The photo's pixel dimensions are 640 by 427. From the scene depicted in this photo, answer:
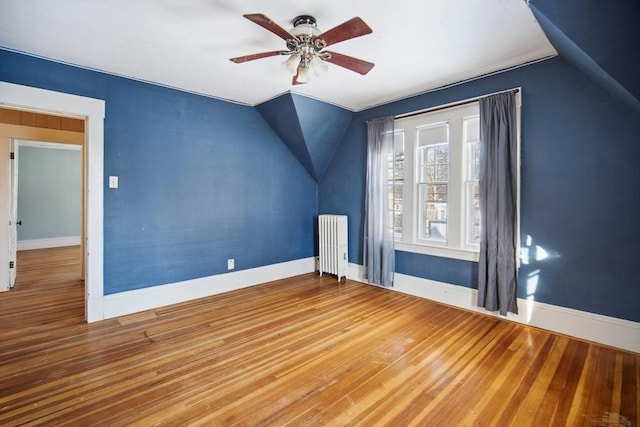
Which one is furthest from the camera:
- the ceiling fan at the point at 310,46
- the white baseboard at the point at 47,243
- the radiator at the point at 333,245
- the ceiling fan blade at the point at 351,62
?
the white baseboard at the point at 47,243

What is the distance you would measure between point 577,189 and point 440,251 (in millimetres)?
1444

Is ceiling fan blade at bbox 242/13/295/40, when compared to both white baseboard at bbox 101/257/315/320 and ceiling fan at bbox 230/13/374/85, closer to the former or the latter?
ceiling fan at bbox 230/13/374/85

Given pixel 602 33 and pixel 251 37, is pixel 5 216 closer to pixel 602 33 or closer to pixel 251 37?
pixel 251 37

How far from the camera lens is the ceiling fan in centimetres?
192

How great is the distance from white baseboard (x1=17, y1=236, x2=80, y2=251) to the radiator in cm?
690

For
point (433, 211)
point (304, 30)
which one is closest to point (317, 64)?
point (304, 30)

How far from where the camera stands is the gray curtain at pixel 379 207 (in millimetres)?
4055

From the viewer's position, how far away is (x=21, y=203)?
272 inches

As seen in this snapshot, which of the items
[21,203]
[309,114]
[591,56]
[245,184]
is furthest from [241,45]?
[21,203]

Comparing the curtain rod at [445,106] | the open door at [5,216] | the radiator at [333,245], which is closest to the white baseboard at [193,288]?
the radiator at [333,245]

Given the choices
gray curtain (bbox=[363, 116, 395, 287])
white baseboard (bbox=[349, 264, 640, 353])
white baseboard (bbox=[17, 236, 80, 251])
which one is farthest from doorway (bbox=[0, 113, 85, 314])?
white baseboard (bbox=[349, 264, 640, 353])

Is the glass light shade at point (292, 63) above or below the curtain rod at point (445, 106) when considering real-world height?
below

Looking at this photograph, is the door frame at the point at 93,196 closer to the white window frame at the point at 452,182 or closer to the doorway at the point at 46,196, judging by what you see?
the white window frame at the point at 452,182

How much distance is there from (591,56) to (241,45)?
2.67 meters
